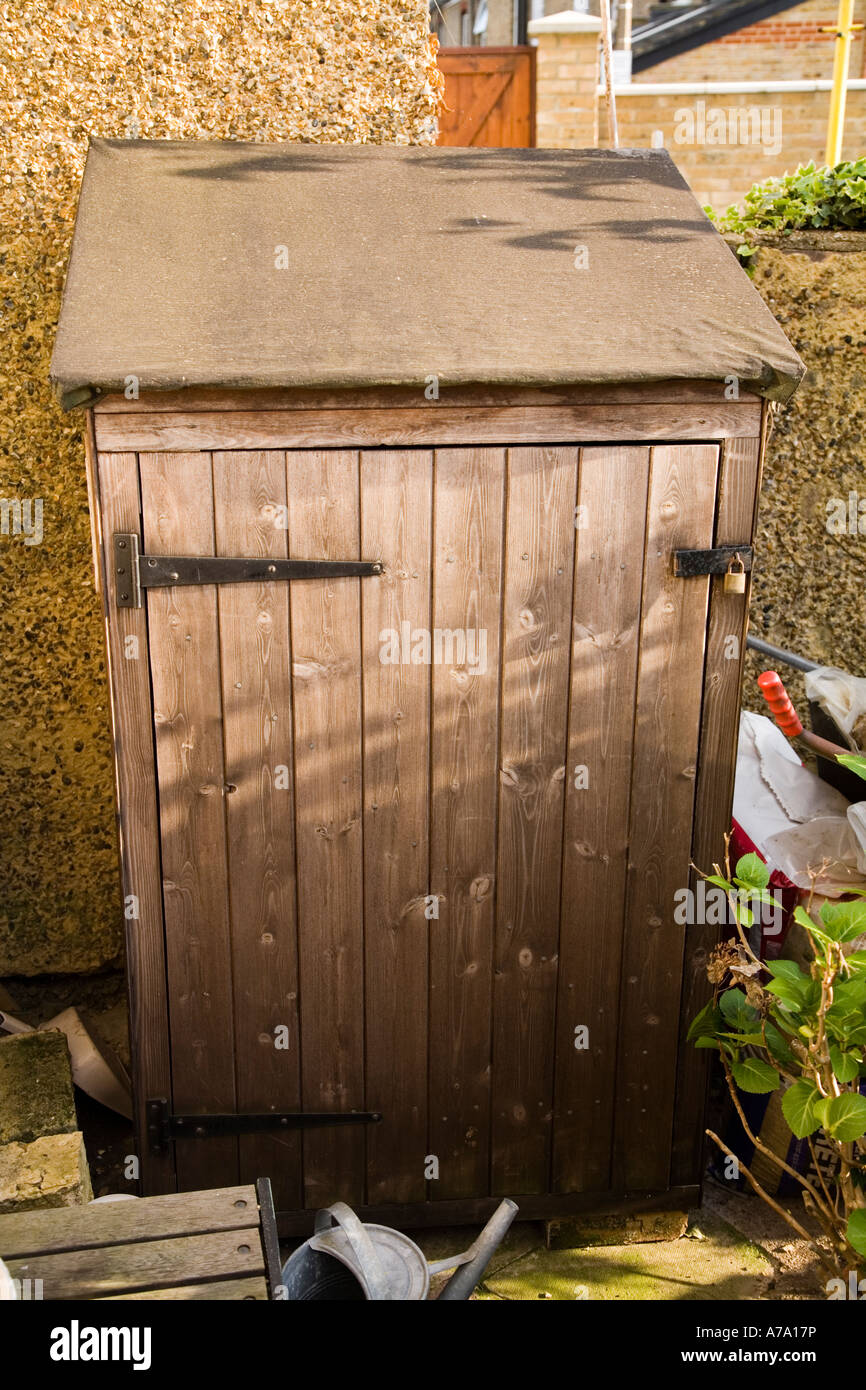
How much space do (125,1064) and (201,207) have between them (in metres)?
2.75

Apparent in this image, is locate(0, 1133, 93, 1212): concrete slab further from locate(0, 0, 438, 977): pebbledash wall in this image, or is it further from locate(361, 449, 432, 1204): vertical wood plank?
locate(0, 0, 438, 977): pebbledash wall

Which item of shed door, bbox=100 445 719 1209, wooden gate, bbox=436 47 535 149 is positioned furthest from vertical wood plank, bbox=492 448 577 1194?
wooden gate, bbox=436 47 535 149

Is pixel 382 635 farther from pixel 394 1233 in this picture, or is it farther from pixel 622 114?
pixel 622 114

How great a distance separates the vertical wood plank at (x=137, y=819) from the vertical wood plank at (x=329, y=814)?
0.36m

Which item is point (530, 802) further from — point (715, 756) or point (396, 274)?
point (396, 274)

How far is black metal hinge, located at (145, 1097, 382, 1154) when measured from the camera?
2965 millimetres

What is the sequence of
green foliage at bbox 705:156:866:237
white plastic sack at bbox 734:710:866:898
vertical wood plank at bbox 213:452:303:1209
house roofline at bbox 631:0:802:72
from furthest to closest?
house roofline at bbox 631:0:802:72 → green foliage at bbox 705:156:866:237 → white plastic sack at bbox 734:710:866:898 → vertical wood plank at bbox 213:452:303:1209

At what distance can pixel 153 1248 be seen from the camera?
2094 millimetres

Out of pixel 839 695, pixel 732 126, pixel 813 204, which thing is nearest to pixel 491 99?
pixel 732 126

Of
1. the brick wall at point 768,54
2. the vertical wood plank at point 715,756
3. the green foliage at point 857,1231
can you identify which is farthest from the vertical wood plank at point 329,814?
the brick wall at point 768,54

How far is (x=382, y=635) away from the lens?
108 inches

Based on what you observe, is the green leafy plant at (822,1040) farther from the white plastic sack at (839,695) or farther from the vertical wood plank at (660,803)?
the white plastic sack at (839,695)

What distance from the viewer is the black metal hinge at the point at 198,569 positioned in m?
2.60
